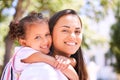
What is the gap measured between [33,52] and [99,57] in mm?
36664

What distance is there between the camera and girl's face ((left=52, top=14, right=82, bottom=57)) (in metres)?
2.11

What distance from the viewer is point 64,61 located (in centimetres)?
212

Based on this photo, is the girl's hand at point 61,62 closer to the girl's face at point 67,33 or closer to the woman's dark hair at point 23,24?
the girl's face at point 67,33

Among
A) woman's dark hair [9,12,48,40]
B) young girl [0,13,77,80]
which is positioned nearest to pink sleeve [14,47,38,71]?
young girl [0,13,77,80]

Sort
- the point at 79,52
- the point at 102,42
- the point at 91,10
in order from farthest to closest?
the point at 102,42 < the point at 91,10 < the point at 79,52

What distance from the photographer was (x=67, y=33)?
2117 millimetres

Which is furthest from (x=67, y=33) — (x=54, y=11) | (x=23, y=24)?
(x=54, y=11)

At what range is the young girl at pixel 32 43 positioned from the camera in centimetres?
206

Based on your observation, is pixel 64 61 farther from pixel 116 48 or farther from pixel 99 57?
pixel 99 57

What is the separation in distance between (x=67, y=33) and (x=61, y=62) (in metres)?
0.18

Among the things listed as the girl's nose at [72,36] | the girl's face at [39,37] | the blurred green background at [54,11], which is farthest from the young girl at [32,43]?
the blurred green background at [54,11]

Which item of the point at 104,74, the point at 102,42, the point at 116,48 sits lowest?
the point at 104,74

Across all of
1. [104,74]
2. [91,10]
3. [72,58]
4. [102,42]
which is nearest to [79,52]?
[72,58]

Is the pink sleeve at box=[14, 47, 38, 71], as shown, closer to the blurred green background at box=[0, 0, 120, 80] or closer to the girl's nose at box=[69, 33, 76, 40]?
the girl's nose at box=[69, 33, 76, 40]
